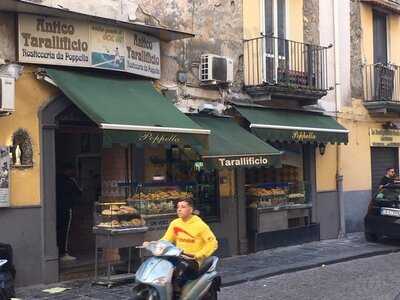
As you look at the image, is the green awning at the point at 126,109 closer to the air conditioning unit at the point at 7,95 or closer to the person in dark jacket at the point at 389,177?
the air conditioning unit at the point at 7,95

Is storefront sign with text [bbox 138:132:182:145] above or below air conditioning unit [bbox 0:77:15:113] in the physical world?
below

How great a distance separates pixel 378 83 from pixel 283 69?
4.27 metres

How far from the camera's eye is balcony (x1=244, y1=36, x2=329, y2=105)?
13266mm

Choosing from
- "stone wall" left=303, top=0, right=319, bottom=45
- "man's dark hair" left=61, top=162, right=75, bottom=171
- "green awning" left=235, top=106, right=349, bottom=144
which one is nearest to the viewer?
"man's dark hair" left=61, top=162, right=75, bottom=171

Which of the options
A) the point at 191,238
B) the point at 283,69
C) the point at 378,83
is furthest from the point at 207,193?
the point at 378,83

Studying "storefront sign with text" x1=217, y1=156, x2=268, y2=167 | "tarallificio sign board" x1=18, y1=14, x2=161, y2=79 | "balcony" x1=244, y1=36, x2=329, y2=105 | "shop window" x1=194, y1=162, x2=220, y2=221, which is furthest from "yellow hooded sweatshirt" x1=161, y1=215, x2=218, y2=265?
"balcony" x1=244, y1=36, x2=329, y2=105

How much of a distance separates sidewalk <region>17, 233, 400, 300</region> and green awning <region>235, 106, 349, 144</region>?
230 cm

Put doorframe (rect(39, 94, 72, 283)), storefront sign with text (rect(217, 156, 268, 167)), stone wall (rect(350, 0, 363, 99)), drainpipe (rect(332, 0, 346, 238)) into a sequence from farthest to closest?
stone wall (rect(350, 0, 363, 99)), drainpipe (rect(332, 0, 346, 238)), storefront sign with text (rect(217, 156, 268, 167)), doorframe (rect(39, 94, 72, 283))

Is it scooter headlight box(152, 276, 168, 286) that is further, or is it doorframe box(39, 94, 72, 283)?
doorframe box(39, 94, 72, 283)

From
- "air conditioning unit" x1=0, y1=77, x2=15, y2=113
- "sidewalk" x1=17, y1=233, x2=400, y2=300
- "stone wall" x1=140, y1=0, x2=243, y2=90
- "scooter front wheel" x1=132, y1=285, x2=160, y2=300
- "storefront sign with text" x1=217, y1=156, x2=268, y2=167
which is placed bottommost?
"sidewalk" x1=17, y1=233, x2=400, y2=300

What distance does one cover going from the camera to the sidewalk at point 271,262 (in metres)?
9.05

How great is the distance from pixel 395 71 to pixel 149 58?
8.95 meters

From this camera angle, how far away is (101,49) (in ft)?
33.6

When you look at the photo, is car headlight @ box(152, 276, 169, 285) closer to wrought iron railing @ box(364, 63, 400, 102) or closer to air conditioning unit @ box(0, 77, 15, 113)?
air conditioning unit @ box(0, 77, 15, 113)
